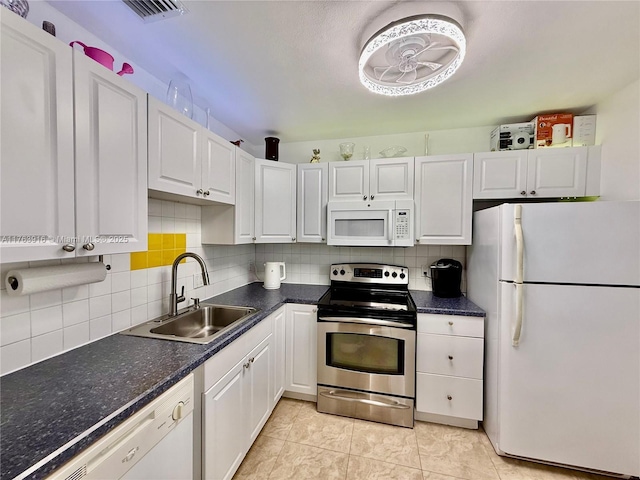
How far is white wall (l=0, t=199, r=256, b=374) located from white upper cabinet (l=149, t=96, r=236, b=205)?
1.08ft

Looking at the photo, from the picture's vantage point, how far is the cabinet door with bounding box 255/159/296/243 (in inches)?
92.5

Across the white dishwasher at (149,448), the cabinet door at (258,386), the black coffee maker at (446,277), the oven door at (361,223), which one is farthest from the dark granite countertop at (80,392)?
the black coffee maker at (446,277)

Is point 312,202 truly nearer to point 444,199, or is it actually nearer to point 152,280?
point 444,199

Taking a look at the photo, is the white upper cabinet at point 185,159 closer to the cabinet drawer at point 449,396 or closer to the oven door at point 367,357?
the oven door at point 367,357

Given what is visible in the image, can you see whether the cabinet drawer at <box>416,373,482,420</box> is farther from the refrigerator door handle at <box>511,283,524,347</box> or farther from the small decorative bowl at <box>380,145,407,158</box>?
the small decorative bowl at <box>380,145,407,158</box>

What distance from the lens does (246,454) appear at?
1.64m

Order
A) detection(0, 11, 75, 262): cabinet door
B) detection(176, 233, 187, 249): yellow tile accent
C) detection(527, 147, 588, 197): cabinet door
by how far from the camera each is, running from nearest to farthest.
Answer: detection(0, 11, 75, 262): cabinet door < detection(176, 233, 187, 249): yellow tile accent < detection(527, 147, 588, 197): cabinet door

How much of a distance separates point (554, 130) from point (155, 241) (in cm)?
307

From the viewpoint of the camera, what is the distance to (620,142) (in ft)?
5.81

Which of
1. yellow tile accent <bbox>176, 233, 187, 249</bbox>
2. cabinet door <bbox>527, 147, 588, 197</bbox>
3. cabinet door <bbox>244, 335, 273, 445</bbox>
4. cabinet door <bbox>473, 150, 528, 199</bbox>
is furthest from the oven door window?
cabinet door <bbox>527, 147, 588, 197</bbox>

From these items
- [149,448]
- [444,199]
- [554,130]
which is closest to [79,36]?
[149,448]

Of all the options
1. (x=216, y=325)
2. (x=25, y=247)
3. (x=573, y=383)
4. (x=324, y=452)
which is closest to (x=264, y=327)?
(x=216, y=325)

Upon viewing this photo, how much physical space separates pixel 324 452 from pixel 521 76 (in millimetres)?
2713

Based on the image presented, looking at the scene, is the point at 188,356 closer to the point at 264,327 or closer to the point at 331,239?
the point at 264,327
